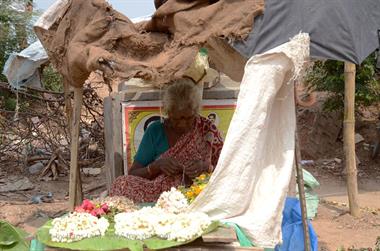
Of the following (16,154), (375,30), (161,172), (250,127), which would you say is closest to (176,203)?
(250,127)

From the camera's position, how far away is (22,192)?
327 inches

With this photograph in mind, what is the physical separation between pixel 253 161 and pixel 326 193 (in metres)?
5.39

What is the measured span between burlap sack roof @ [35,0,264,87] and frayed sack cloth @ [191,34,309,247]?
0.31m

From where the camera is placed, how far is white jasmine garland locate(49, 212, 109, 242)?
2.87 m

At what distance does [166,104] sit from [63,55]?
102 cm

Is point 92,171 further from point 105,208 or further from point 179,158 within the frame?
point 105,208

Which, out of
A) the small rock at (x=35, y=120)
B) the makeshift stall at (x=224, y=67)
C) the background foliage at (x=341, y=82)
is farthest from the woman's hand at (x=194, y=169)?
the small rock at (x=35, y=120)

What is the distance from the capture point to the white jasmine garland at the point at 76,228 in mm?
2873

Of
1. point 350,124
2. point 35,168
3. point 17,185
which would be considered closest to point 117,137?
point 350,124

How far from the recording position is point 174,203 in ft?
10.8

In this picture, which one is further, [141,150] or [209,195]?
[141,150]

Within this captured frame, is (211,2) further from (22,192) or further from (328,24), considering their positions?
(22,192)

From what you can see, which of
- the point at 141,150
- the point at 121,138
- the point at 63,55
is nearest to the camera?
the point at 63,55

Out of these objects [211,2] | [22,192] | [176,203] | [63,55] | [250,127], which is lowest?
[22,192]
